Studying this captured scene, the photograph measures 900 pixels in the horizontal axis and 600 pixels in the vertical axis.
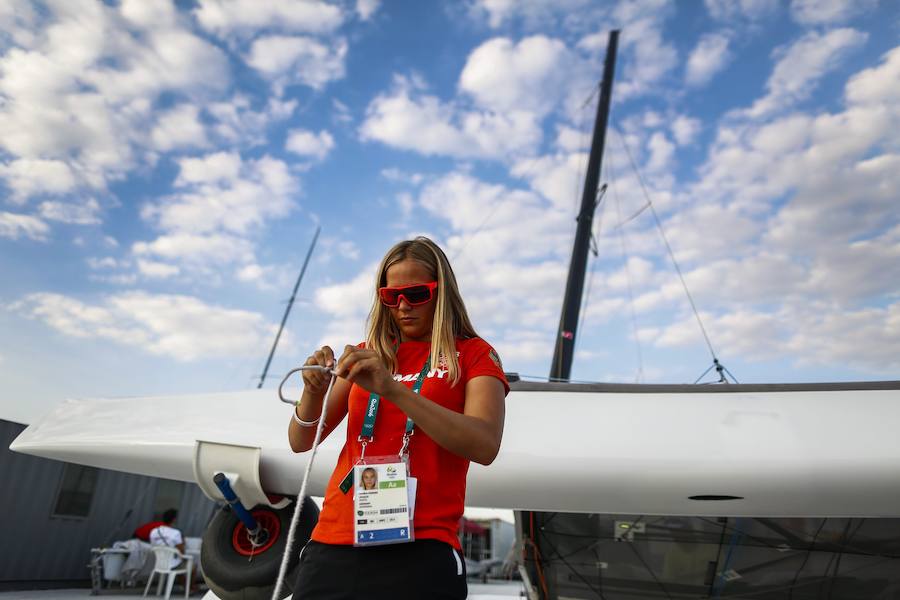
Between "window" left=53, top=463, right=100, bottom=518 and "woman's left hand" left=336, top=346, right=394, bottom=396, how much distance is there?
8.50 meters

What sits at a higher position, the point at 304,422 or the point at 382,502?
the point at 304,422

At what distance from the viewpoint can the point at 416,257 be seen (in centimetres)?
135

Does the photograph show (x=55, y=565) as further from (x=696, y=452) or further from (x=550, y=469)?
(x=696, y=452)

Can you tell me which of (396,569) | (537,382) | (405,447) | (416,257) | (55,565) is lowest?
(55,565)

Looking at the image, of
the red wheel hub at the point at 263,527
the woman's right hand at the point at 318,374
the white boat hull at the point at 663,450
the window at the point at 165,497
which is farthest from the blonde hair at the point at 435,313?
the window at the point at 165,497

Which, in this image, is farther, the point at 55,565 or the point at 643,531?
the point at 55,565

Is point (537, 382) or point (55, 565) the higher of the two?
point (537, 382)

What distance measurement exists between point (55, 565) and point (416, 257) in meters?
8.65

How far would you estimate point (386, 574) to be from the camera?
1048 mm

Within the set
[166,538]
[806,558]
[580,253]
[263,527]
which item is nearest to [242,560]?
[263,527]

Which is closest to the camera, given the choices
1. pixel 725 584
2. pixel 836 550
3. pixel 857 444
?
pixel 857 444

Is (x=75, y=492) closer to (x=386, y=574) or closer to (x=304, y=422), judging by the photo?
(x=304, y=422)

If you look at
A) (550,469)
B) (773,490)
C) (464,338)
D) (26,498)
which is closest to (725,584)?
(773,490)

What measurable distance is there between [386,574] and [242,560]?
2.58 metres
